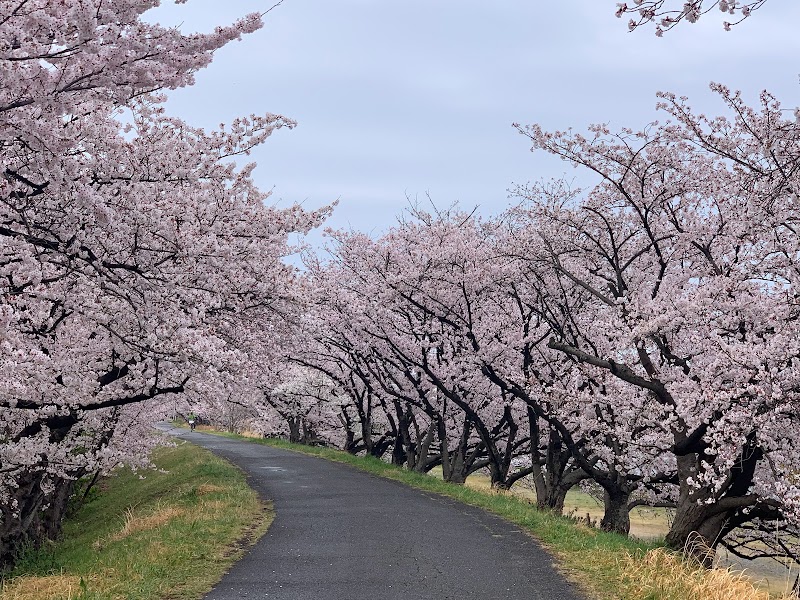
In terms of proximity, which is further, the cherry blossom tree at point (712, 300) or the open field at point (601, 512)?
the open field at point (601, 512)

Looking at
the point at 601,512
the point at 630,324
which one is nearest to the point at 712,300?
the point at 630,324

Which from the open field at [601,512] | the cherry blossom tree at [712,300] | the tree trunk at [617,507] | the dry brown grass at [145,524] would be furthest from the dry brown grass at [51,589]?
the open field at [601,512]

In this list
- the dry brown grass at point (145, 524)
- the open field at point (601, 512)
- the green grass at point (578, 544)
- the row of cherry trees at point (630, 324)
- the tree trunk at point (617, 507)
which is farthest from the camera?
the open field at point (601, 512)

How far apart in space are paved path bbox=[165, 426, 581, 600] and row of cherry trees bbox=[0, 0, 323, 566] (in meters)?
3.11

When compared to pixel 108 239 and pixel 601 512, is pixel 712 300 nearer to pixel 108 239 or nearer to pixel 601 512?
pixel 108 239

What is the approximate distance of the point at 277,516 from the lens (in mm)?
14398

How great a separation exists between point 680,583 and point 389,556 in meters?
4.09

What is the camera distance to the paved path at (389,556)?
27.4 ft

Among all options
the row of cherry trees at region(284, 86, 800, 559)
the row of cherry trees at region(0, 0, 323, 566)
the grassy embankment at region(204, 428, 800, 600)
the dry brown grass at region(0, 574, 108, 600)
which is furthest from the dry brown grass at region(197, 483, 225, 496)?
the dry brown grass at region(0, 574, 108, 600)

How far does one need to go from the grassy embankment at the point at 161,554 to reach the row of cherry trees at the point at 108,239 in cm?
204

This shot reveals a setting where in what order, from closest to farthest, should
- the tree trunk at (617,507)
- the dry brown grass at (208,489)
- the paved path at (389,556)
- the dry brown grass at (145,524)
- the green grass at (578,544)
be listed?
1. the paved path at (389,556)
2. the green grass at (578,544)
3. the dry brown grass at (145,524)
4. the tree trunk at (617,507)
5. the dry brown grass at (208,489)

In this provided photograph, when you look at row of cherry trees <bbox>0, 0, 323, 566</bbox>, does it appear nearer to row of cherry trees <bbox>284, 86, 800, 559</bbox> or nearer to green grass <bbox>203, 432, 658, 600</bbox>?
row of cherry trees <bbox>284, 86, 800, 559</bbox>

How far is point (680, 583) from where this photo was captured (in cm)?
796

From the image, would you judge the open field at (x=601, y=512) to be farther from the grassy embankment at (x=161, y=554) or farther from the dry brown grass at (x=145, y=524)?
the dry brown grass at (x=145, y=524)
